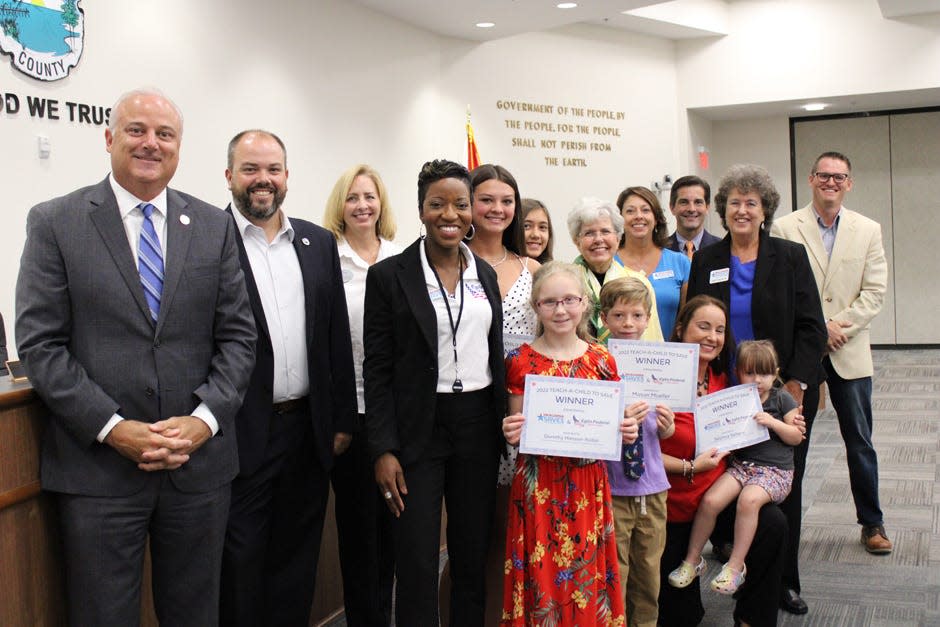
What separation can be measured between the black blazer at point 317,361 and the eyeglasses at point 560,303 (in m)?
0.64

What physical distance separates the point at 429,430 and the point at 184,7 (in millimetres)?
4020

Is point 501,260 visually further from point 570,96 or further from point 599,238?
point 570,96

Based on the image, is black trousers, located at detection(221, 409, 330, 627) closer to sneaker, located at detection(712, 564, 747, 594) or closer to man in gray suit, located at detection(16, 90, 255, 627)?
man in gray suit, located at detection(16, 90, 255, 627)

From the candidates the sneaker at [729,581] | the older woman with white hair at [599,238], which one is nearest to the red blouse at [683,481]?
the sneaker at [729,581]

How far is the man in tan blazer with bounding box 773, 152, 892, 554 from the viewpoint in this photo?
4.23 metres

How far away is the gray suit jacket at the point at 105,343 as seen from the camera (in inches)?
83.1

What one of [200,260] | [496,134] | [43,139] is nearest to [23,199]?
[43,139]

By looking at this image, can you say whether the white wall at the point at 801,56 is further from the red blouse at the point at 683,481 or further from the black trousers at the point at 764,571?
the black trousers at the point at 764,571

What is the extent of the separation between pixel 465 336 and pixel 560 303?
12.8 inches

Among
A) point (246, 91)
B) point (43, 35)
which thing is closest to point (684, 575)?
point (43, 35)

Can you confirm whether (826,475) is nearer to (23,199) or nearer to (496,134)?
(496,134)

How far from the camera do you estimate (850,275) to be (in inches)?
171

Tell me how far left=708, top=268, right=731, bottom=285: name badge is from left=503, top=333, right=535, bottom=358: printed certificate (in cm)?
98

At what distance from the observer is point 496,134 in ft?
28.6
